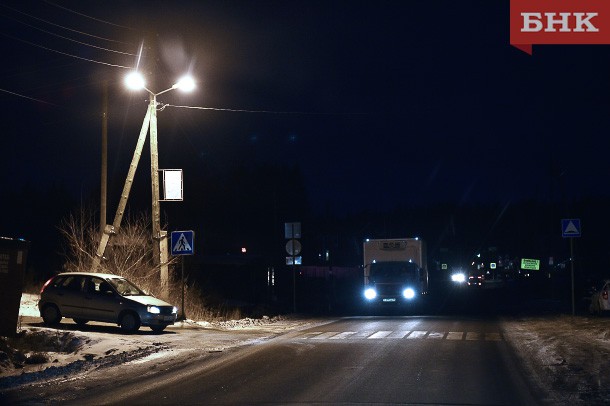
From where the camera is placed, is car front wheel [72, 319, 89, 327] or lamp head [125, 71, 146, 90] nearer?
car front wheel [72, 319, 89, 327]

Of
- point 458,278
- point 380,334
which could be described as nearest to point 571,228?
point 380,334

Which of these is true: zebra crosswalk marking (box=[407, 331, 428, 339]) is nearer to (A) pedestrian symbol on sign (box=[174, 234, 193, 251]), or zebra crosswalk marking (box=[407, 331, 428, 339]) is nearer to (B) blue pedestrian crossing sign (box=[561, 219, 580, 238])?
(B) blue pedestrian crossing sign (box=[561, 219, 580, 238])

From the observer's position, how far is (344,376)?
1358 cm

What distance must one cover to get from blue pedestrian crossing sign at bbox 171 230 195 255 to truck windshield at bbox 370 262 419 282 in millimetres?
15203

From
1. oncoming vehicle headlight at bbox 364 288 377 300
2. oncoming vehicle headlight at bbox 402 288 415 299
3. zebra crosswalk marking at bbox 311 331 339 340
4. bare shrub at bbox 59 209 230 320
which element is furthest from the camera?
oncoming vehicle headlight at bbox 364 288 377 300

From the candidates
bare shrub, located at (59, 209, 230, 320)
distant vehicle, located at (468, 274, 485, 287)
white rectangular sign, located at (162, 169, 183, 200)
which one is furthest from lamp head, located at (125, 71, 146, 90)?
distant vehicle, located at (468, 274, 485, 287)

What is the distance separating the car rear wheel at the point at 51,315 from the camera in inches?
916

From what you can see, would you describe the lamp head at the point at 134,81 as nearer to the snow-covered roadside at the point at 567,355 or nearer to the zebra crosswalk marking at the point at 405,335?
the zebra crosswalk marking at the point at 405,335

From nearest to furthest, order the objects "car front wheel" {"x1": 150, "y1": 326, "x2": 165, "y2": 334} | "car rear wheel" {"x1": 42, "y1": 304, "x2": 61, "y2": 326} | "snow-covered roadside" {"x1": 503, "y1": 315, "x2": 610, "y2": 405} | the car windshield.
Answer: "snow-covered roadside" {"x1": 503, "y1": 315, "x2": 610, "y2": 405}
"car front wheel" {"x1": 150, "y1": 326, "x2": 165, "y2": 334}
"car rear wheel" {"x1": 42, "y1": 304, "x2": 61, "y2": 326}
the car windshield

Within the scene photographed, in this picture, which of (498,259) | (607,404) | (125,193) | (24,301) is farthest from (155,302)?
(498,259)

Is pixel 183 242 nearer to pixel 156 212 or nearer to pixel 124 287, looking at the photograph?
pixel 156 212

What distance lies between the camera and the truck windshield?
3872cm

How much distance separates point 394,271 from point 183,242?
15838 mm

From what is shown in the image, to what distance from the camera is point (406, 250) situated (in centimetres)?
3919
